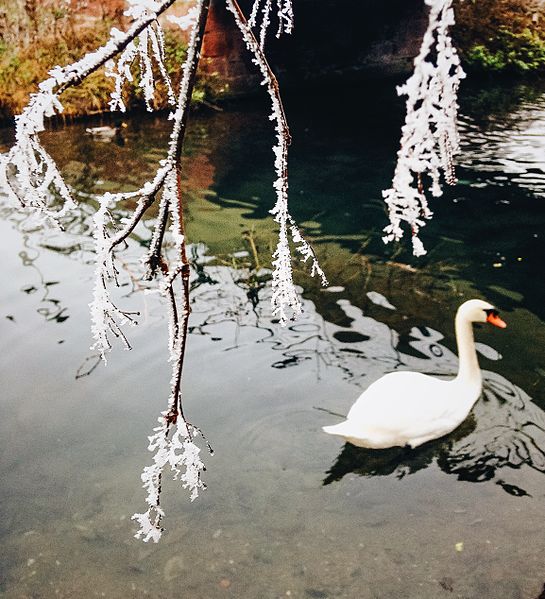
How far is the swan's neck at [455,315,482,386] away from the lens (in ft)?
17.0

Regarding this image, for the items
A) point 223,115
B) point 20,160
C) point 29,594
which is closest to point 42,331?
point 29,594

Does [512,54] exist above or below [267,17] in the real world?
below

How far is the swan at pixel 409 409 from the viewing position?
15.7ft

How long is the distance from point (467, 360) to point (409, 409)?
0.77 meters

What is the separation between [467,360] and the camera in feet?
17.1

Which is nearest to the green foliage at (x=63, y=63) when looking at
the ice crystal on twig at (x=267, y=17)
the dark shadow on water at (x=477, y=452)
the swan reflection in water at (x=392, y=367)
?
the swan reflection in water at (x=392, y=367)

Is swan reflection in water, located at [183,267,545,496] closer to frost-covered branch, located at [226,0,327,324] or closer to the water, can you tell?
the water

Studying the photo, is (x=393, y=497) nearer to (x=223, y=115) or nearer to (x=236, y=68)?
(x=223, y=115)

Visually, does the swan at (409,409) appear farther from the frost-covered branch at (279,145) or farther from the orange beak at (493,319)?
the frost-covered branch at (279,145)

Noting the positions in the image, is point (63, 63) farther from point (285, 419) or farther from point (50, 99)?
point (50, 99)

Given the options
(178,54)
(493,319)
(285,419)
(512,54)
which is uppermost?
(178,54)

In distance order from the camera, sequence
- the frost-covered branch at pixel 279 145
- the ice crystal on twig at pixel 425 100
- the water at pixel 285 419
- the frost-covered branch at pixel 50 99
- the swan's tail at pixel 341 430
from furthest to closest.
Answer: the swan's tail at pixel 341 430, the water at pixel 285 419, the frost-covered branch at pixel 279 145, the frost-covered branch at pixel 50 99, the ice crystal on twig at pixel 425 100

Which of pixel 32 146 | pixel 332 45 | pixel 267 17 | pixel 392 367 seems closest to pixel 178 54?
pixel 332 45

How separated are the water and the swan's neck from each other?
0.40 m
